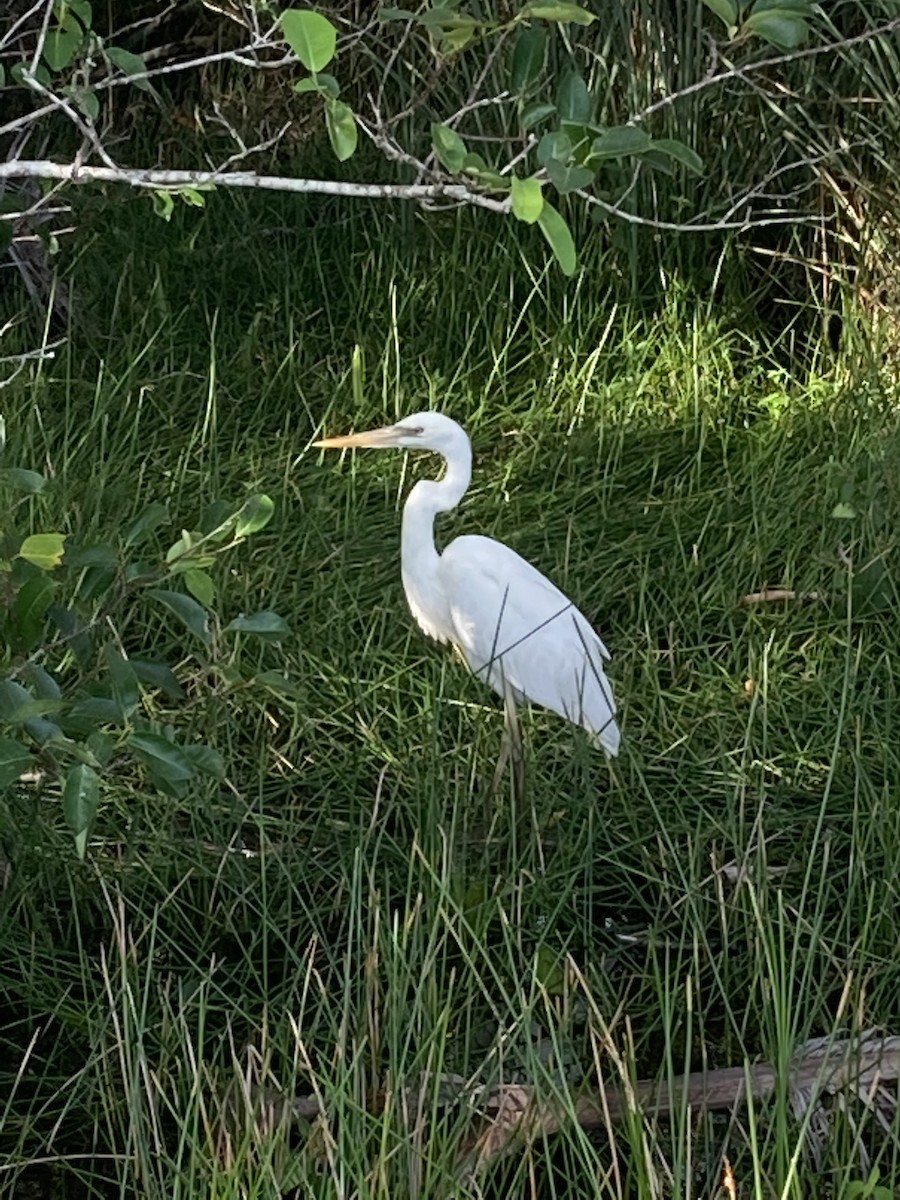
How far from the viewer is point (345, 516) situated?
112 inches

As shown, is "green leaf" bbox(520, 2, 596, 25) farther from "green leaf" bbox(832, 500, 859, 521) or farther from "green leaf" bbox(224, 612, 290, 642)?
"green leaf" bbox(832, 500, 859, 521)

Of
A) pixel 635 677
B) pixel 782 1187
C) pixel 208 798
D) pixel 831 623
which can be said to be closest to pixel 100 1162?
pixel 208 798

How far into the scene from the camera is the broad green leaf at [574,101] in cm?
125

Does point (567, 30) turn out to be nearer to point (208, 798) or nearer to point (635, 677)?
point (635, 677)

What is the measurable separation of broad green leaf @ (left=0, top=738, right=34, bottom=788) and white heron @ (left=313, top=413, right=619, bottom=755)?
109 cm

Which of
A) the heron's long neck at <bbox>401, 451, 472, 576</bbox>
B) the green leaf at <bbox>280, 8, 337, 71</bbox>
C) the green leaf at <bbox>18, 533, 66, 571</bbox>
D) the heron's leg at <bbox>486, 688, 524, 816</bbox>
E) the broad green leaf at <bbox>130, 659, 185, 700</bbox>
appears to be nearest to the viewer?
the green leaf at <bbox>280, 8, 337, 71</bbox>

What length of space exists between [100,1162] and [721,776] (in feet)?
3.02

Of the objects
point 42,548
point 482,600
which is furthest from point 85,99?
point 482,600

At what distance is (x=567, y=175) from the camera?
3.78ft

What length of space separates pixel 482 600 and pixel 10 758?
1231 mm

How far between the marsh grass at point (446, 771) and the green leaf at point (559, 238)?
51 centimetres

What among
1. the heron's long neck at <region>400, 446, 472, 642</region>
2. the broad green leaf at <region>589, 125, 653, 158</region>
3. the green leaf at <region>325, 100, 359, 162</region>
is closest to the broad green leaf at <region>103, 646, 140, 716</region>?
the green leaf at <region>325, 100, 359, 162</region>

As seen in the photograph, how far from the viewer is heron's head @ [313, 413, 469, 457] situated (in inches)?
99.6

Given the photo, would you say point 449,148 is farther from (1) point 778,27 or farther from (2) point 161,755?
(2) point 161,755
